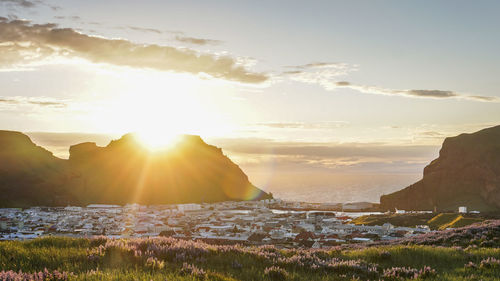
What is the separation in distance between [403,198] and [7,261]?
183 meters

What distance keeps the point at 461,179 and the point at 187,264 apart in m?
174

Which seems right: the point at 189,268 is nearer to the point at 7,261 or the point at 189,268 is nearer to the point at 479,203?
the point at 7,261

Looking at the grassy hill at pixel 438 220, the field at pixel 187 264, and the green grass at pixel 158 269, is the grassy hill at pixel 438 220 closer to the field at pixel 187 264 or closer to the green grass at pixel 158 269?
the green grass at pixel 158 269

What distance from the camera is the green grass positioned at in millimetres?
8095

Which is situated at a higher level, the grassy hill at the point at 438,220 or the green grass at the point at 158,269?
the green grass at the point at 158,269

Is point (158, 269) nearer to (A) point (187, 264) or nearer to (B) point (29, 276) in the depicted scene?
(A) point (187, 264)

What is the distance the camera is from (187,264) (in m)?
9.66

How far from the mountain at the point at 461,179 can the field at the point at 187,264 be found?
153113mm

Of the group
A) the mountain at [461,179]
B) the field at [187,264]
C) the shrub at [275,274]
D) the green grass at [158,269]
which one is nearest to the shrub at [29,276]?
the field at [187,264]

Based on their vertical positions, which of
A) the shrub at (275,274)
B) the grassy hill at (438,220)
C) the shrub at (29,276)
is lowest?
the grassy hill at (438,220)

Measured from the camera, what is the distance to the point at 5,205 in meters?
185

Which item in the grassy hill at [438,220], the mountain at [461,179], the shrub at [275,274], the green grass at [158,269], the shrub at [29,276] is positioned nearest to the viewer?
the shrub at [29,276]

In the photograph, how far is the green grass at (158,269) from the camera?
26.6 feet

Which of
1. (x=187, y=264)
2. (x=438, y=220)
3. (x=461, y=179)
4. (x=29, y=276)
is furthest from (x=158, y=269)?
(x=461, y=179)
